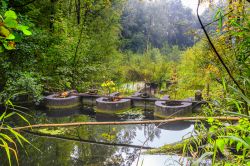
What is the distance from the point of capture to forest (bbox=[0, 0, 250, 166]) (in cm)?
102

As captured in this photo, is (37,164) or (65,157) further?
(65,157)

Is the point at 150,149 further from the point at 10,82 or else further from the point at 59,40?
the point at 59,40

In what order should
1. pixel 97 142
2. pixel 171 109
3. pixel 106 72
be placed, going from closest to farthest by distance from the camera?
1. pixel 97 142
2. pixel 171 109
3. pixel 106 72

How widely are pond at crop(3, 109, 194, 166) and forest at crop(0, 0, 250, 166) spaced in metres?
0.04

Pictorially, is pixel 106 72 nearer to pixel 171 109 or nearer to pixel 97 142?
pixel 171 109

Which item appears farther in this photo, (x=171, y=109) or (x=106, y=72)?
(x=106, y=72)

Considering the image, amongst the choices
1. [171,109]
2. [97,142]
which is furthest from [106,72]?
[97,142]

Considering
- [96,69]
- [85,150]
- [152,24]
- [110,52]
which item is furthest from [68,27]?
[152,24]

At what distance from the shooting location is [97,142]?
4.73 m

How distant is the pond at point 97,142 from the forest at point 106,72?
0.12ft

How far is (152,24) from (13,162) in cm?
2096

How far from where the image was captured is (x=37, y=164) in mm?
3779

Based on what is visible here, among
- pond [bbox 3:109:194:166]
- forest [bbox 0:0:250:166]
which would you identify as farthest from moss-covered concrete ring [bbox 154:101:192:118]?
forest [bbox 0:0:250:166]

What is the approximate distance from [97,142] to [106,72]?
691cm
